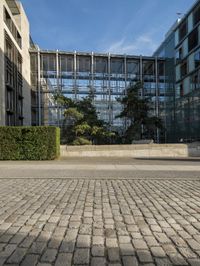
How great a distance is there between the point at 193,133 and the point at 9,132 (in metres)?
30.3

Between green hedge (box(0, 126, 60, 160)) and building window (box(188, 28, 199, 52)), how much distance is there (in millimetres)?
30401

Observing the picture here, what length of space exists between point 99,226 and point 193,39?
4304cm

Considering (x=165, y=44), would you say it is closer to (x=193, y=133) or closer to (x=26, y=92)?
(x=193, y=133)

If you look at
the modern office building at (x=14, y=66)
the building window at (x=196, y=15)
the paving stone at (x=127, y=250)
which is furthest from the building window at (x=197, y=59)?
the paving stone at (x=127, y=250)

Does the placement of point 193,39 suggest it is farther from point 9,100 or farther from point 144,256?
point 144,256

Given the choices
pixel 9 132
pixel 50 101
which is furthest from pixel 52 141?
pixel 50 101

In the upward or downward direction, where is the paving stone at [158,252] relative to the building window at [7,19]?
downward

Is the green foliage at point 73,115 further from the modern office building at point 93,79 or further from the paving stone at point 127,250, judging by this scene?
the paving stone at point 127,250

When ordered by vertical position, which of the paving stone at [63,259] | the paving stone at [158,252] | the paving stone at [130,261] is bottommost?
the paving stone at [158,252]

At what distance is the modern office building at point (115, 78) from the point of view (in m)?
42.2

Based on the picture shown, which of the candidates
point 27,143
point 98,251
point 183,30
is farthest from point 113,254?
point 183,30

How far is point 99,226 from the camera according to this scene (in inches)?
192

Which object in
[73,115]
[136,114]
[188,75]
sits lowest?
[73,115]

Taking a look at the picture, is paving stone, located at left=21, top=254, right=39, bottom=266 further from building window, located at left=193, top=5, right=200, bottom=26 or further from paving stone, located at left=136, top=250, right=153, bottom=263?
building window, located at left=193, top=5, right=200, bottom=26
